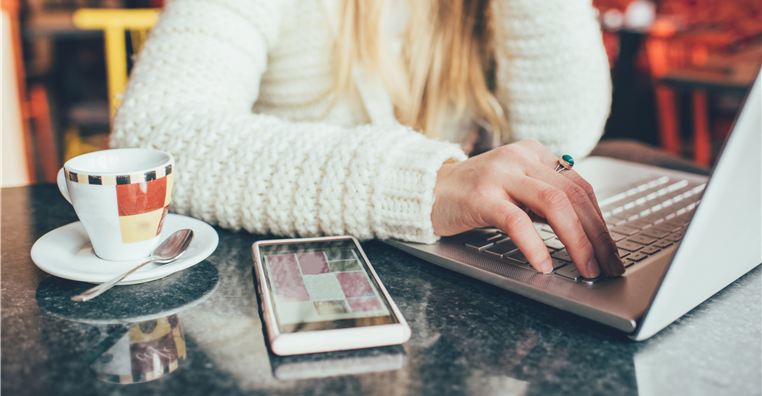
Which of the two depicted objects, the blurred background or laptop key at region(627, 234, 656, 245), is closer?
laptop key at region(627, 234, 656, 245)

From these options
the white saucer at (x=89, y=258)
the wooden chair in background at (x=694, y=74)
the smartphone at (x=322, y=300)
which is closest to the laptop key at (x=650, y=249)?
the smartphone at (x=322, y=300)

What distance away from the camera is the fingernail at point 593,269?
0.37 meters

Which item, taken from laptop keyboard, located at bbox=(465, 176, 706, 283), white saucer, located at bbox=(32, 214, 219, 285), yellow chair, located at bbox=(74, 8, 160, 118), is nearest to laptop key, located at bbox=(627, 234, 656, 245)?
laptop keyboard, located at bbox=(465, 176, 706, 283)

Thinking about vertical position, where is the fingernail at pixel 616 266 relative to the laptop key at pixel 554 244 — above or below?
above

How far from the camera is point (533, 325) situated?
1.12ft

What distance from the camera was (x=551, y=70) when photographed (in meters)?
0.82

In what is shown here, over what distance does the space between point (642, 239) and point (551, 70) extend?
0.43m

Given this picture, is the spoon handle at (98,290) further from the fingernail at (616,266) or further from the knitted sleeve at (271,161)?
the fingernail at (616,266)

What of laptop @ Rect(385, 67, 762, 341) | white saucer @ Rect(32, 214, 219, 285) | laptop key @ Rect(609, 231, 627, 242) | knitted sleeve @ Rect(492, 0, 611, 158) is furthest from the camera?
knitted sleeve @ Rect(492, 0, 611, 158)

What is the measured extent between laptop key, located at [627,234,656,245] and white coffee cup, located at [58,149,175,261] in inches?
16.1

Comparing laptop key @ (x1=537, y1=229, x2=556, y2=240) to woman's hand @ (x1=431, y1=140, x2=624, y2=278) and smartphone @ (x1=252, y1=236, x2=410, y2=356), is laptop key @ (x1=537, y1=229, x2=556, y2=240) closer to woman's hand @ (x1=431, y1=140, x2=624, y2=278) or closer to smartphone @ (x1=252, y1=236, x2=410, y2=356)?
woman's hand @ (x1=431, y1=140, x2=624, y2=278)

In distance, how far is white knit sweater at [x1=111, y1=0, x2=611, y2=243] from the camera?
1.52 feet

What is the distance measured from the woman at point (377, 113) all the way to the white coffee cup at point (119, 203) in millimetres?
99

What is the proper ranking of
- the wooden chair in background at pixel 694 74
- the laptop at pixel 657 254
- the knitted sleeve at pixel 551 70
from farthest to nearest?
the wooden chair in background at pixel 694 74 < the knitted sleeve at pixel 551 70 < the laptop at pixel 657 254
